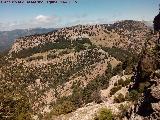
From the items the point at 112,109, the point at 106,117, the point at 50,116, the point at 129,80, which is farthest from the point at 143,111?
the point at 129,80

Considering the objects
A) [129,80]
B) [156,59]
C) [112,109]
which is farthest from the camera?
[129,80]

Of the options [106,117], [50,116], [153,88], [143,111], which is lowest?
[50,116]

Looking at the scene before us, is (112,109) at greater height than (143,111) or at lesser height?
lesser

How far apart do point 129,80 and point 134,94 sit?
2221 cm

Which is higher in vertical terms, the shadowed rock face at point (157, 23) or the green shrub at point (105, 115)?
the shadowed rock face at point (157, 23)

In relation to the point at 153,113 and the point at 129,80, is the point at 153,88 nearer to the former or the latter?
the point at 153,113

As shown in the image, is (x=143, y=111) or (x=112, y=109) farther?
(x=112, y=109)

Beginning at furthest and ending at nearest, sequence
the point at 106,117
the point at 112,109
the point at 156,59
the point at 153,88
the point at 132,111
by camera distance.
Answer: the point at 156,59
the point at 112,109
the point at 106,117
the point at 132,111
the point at 153,88

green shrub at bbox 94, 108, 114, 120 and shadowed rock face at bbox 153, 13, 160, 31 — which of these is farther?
shadowed rock face at bbox 153, 13, 160, 31

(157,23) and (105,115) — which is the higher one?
(157,23)

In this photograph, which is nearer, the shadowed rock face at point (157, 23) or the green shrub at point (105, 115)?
the green shrub at point (105, 115)

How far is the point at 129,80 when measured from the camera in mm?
99812

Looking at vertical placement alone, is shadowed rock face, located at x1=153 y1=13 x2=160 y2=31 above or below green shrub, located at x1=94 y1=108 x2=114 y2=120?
above

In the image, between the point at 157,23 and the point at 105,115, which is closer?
the point at 105,115
